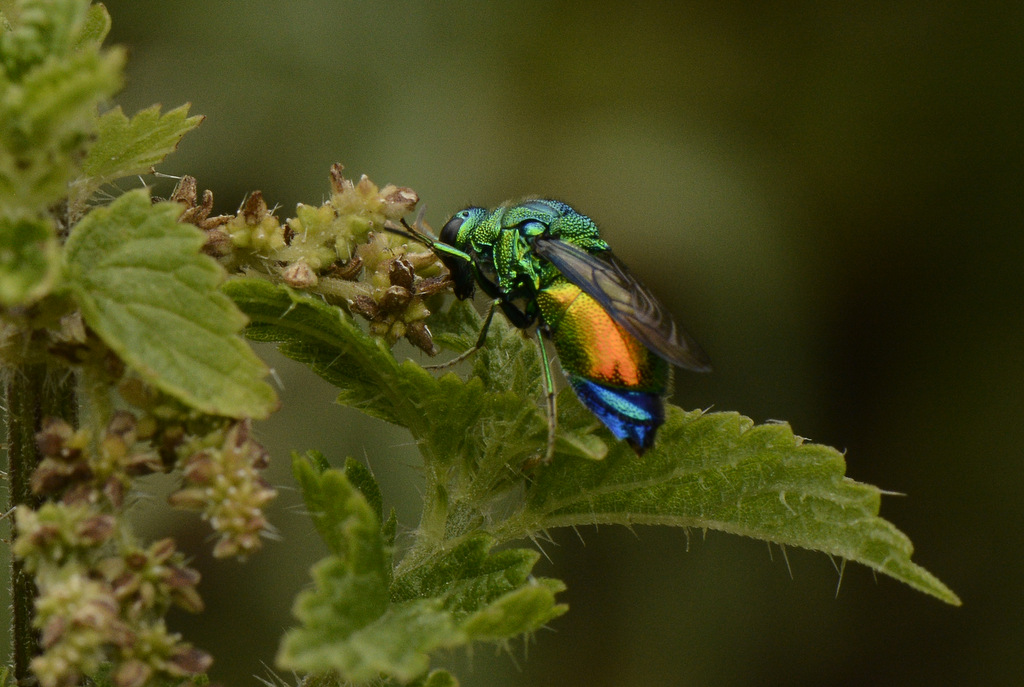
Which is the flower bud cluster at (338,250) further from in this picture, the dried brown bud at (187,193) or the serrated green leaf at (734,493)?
the serrated green leaf at (734,493)

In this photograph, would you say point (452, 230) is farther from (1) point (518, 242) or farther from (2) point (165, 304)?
(2) point (165, 304)

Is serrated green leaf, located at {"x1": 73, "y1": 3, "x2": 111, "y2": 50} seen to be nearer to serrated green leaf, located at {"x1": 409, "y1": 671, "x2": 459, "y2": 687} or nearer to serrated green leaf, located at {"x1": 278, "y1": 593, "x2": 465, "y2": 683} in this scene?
serrated green leaf, located at {"x1": 278, "y1": 593, "x2": 465, "y2": 683}

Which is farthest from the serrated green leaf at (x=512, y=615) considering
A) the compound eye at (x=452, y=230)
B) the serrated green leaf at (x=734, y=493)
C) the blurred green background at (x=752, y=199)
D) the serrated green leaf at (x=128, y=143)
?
the blurred green background at (x=752, y=199)

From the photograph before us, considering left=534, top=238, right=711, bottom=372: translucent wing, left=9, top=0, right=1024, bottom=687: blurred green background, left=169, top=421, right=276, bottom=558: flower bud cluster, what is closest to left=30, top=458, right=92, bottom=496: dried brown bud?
left=169, top=421, right=276, bottom=558: flower bud cluster

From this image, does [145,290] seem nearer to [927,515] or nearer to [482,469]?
[482,469]

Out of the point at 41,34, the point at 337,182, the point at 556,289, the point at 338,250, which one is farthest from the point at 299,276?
the point at 556,289

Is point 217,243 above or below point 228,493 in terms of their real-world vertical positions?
above
